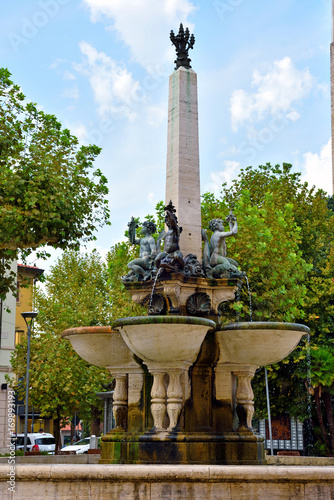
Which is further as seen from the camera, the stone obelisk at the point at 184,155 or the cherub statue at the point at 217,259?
the stone obelisk at the point at 184,155

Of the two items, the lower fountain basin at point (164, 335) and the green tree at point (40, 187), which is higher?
the green tree at point (40, 187)

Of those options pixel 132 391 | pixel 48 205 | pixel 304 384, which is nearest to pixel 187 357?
pixel 132 391

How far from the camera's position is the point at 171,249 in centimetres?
987

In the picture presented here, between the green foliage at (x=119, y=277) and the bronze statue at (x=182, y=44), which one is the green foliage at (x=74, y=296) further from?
the bronze statue at (x=182, y=44)

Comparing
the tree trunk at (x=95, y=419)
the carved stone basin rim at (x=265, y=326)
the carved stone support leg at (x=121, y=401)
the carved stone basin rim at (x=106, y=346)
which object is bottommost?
the tree trunk at (x=95, y=419)

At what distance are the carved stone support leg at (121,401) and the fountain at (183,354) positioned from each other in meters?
0.02

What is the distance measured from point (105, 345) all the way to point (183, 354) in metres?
1.61

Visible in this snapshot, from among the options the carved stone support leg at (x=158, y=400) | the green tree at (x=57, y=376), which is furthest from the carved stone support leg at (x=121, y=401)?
the green tree at (x=57, y=376)

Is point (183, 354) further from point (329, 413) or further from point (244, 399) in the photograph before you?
point (329, 413)

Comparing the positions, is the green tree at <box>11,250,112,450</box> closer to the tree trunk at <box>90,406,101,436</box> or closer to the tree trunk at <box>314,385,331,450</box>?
the tree trunk at <box>90,406,101,436</box>

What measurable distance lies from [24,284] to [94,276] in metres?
20.3

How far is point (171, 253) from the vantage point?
9.84m

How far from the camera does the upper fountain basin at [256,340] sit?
9.08 metres

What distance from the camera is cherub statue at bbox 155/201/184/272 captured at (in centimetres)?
969
